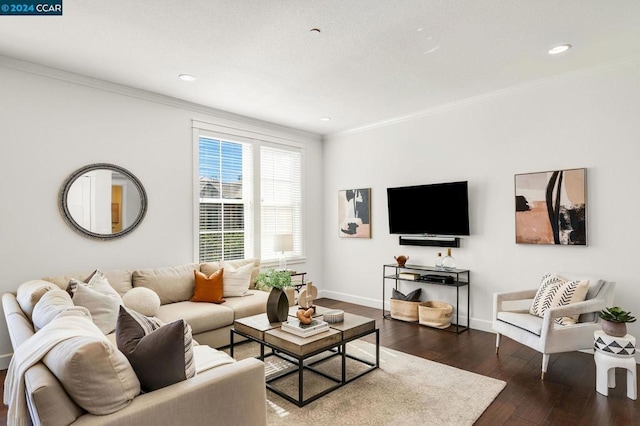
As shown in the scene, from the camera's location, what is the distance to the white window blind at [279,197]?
18.3 ft

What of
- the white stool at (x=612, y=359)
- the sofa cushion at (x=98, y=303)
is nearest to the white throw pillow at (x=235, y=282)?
the sofa cushion at (x=98, y=303)

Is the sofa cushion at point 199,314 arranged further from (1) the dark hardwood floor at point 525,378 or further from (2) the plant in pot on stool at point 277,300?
(1) the dark hardwood floor at point 525,378

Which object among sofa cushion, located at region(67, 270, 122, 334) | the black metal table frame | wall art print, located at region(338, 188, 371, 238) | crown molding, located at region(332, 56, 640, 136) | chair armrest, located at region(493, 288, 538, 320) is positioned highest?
crown molding, located at region(332, 56, 640, 136)

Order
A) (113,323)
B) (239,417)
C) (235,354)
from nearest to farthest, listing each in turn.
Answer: (239,417), (113,323), (235,354)

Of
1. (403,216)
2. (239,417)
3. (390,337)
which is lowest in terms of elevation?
(390,337)

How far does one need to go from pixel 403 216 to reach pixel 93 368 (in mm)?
4306

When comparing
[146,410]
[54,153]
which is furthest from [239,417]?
[54,153]

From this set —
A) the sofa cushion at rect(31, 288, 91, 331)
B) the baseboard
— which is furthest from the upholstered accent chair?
the baseboard

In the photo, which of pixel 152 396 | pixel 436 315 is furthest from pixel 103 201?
pixel 436 315

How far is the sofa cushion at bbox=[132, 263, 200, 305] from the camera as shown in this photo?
384 centimetres

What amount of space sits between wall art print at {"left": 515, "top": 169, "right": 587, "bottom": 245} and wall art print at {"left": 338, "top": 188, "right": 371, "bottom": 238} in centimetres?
221

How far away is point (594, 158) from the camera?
143 inches

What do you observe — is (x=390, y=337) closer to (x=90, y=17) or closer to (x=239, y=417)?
(x=239, y=417)

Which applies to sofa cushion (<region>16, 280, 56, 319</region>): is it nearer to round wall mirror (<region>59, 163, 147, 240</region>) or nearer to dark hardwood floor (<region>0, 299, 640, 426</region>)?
dark hardwood floor (<region>0, 299, 640, 426</region>)
